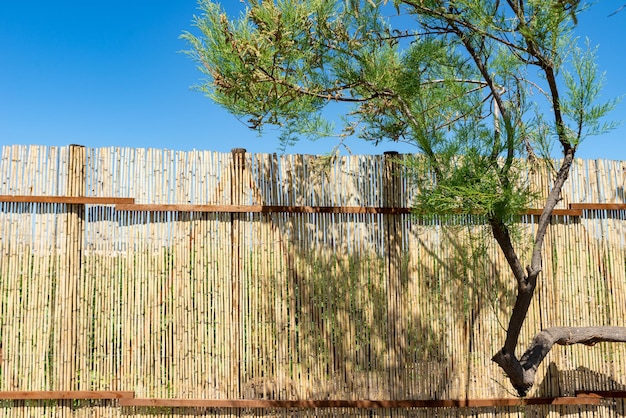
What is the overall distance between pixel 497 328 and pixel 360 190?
1413 millimetres

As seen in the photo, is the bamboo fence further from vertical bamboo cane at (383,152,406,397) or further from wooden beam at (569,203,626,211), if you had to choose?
wooden beam at (569,203,626,211)

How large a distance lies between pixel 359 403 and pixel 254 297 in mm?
1026

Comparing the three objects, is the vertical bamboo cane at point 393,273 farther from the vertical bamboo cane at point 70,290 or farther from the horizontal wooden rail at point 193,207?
the vertical bamboo cane at point 70,290

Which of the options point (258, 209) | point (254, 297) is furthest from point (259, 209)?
point (254, 297)

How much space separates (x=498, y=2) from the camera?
305 cm

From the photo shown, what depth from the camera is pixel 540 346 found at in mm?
3627

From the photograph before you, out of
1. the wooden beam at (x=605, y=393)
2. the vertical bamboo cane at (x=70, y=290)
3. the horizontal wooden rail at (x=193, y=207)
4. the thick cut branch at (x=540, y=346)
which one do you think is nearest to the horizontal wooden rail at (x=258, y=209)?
the horizontal wooden rail at (x=193, y=207)

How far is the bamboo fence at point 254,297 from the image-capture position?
3.74 meters

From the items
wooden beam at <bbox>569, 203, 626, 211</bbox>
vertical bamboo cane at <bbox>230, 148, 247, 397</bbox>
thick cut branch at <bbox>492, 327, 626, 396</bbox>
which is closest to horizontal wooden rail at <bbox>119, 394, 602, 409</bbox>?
vertical bamboo cane at <bbox>230, 148, 247, 397</bbox>

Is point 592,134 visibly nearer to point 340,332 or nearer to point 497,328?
point 497,328

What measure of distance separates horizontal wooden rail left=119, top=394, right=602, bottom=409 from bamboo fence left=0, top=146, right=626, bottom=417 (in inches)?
0.4

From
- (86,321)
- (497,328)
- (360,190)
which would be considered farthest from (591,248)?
(86,321)

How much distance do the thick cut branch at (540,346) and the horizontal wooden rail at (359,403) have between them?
38cm

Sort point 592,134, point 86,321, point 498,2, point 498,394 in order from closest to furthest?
point 498,2, point 592,134, point 86,321, point 498,394
